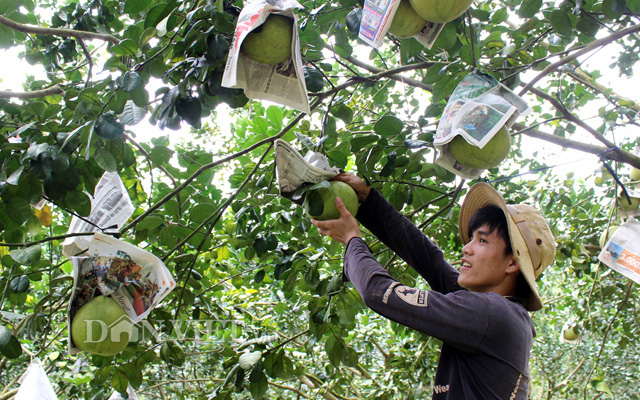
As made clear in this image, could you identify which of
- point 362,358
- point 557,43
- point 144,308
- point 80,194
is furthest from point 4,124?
point 362,358

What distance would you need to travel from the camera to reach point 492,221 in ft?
5.25

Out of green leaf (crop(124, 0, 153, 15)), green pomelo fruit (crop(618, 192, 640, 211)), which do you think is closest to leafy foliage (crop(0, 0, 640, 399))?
green leaf (crop(124, 0, 153, 15))

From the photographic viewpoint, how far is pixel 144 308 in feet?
5.61

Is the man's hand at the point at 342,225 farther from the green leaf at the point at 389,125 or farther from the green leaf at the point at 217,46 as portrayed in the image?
the green leaf at the point at 217,46

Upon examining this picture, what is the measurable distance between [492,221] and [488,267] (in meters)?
0.16

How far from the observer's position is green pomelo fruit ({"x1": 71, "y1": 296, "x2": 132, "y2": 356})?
159cm

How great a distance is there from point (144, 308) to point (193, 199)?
34.0 inches

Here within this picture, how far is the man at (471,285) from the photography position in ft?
4.18

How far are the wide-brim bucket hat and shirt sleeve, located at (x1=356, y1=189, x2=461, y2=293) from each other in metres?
0.26

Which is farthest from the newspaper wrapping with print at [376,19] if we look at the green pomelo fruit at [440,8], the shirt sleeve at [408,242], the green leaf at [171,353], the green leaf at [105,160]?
the green leaf at [171,353]

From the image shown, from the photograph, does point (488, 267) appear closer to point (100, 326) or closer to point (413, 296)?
point (413, 296)

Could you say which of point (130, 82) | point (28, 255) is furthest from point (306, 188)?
point (28, 255)

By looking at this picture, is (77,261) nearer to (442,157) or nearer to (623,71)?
(442,157)

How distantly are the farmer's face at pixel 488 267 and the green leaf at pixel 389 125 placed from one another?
54 cm
